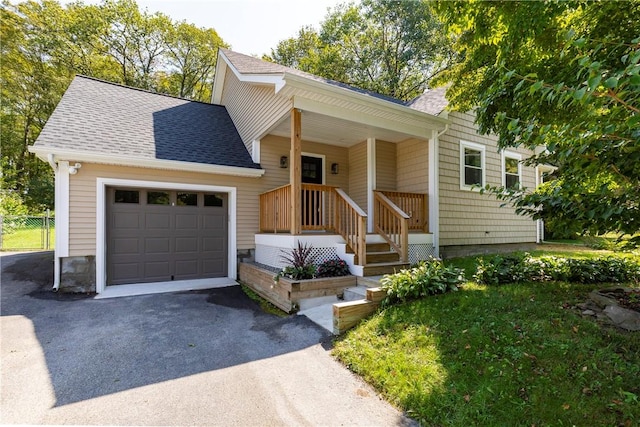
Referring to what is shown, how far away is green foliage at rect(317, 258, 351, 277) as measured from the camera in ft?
18.0

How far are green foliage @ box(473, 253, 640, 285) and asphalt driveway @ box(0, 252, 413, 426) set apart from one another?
2842 mm

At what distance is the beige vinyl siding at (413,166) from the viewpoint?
7.46 metres

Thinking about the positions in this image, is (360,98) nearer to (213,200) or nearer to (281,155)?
(281,155)

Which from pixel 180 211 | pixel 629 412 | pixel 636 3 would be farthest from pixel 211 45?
pixel 629 412

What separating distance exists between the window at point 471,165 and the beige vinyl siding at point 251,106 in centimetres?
502

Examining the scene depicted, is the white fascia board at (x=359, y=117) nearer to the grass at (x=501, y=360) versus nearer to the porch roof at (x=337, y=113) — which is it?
the porch roof at (x=337, y=113)

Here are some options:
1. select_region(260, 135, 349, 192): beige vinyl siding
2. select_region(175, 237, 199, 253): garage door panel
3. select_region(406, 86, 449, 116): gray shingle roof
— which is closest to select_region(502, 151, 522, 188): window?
select_region(406, 86, 449, 116): gray shingle roof

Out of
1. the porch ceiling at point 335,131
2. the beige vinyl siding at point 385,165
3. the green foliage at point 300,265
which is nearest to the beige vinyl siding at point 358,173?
the porch ceiling at point 335,131

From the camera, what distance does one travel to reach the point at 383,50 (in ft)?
60.1

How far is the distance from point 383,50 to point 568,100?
18.1 meters

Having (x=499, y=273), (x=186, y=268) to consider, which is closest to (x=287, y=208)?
(x=186, y=268)

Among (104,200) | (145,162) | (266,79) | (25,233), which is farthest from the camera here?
(25,233)

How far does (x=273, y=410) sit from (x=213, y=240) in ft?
18.1

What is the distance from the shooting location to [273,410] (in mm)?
2521
